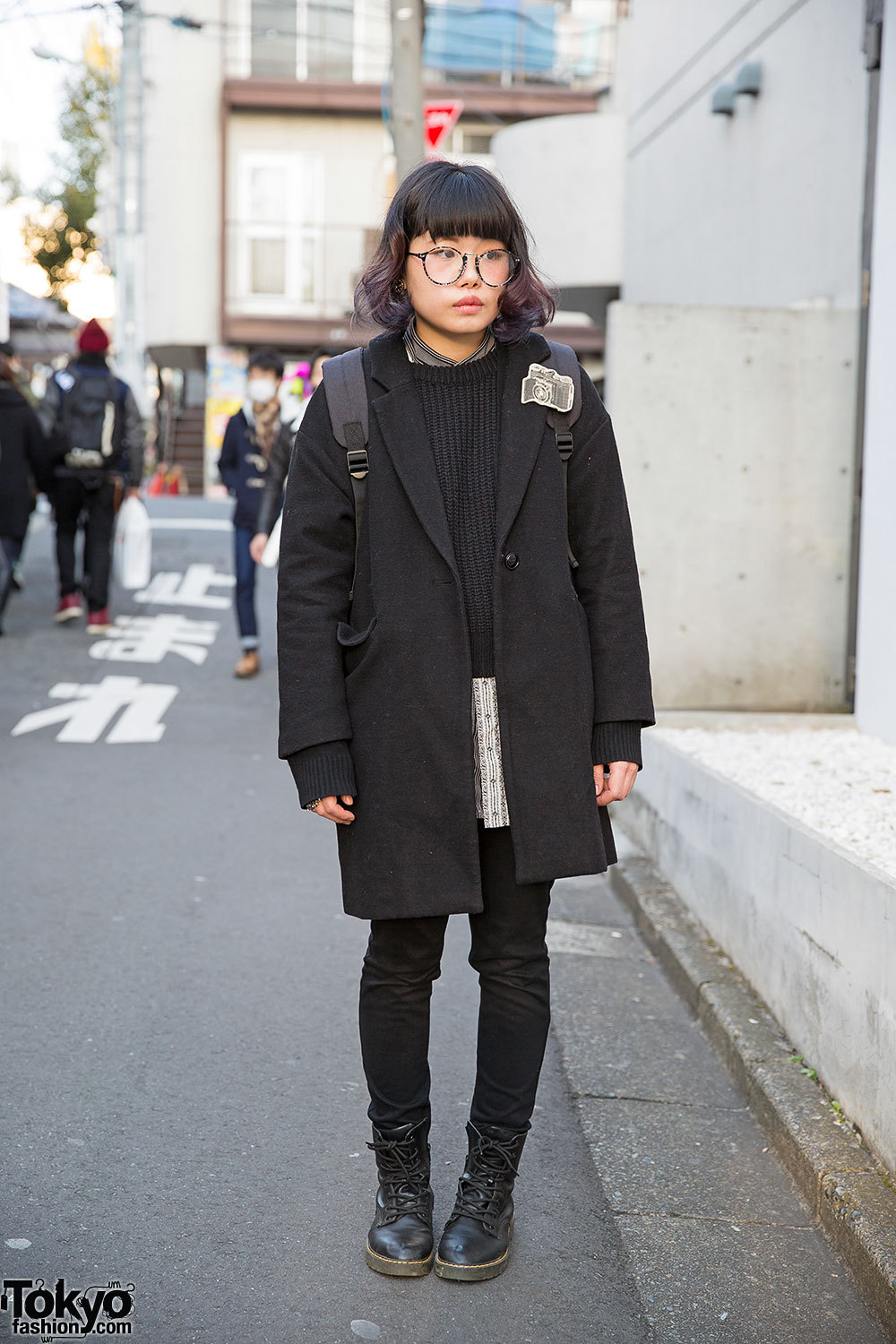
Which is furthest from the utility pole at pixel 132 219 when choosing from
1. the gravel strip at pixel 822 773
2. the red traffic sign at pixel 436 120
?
the gravel strip at pixel 822 773

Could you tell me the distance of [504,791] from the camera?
2.74m

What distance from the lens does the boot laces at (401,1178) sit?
286 cm


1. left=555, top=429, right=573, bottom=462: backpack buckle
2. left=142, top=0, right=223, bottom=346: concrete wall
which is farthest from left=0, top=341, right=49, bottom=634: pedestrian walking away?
left=142, top=0, right=223, bottom=346: concrete wall

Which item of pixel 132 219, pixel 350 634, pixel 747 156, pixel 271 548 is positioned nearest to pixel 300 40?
pixel 132 219

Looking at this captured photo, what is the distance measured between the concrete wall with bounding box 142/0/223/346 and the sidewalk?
74.7 feet

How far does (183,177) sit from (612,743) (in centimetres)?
2445

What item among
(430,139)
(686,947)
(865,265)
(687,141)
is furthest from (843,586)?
(430,139)

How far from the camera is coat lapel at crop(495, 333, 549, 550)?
2686 mm

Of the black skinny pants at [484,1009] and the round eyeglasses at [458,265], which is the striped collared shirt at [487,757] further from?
the round eyeglasses at [458,265]

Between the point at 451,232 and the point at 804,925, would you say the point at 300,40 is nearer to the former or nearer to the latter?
the point at 804,925

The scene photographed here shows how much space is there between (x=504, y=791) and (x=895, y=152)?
4436mm

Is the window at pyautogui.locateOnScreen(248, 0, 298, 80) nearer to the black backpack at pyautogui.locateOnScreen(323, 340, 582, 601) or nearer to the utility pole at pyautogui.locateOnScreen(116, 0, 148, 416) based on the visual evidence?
the utility pole at pyautogui.locateOnScreen(116, 0, 148, 416)

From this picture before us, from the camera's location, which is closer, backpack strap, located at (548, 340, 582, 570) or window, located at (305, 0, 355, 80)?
backpack strap, located at (548, 340, 582, 570)

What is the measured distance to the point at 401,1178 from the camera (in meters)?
2.88
